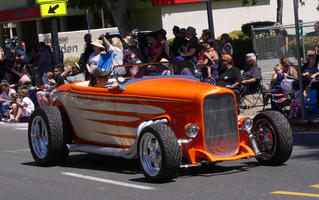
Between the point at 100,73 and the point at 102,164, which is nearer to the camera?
the point at 100,73

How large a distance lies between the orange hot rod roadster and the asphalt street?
9.8 inches

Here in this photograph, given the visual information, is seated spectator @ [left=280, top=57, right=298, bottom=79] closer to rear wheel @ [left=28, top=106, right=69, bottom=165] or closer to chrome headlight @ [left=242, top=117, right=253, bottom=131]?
chrome headlight @ [left=242, top=117, right=253, bottom=131]

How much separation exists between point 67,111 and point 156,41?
6236mm

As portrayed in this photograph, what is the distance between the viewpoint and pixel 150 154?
9156 millimetres

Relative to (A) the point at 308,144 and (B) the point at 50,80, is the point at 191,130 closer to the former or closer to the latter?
(A) the point at 308,144

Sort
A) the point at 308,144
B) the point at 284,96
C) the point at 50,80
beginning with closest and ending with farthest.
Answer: the point at 308,144
the point at 284,96
the point at 50,80

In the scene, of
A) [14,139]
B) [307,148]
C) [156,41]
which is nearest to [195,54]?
[156,41]

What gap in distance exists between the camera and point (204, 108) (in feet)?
30.1

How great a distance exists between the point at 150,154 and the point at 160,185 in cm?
45

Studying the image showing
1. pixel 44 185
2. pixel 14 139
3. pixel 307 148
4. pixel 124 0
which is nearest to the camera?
pixel 44 185

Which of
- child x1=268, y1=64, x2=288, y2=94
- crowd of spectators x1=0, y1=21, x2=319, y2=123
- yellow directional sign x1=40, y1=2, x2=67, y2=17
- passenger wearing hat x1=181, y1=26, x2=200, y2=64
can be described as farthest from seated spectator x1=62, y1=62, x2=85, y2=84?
child x1=268, y1=64, x2=288, y2=94

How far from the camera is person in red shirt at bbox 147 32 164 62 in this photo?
1692cm

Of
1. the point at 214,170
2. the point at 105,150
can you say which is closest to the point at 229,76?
the point at 105,150

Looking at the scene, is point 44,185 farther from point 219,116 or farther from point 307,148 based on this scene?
point 307,148
